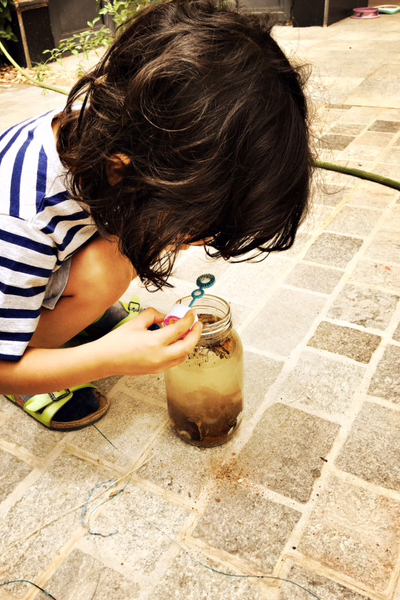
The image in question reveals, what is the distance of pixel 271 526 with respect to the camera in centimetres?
93

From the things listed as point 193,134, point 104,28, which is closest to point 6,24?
point 104,28

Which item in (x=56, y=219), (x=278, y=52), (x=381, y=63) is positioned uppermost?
(x=278, y=52)

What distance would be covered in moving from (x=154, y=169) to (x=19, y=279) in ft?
0.94

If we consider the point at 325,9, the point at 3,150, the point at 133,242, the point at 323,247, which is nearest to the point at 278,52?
the point at 133,242

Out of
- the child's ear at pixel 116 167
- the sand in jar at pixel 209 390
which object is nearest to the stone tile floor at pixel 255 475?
the sand in jar at pixel 209 390

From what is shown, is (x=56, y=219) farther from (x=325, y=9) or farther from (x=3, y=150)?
(x=325, y=9)

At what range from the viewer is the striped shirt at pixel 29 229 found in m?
0.87

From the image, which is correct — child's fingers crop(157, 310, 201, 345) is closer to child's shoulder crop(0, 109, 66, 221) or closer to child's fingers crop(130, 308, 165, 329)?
child's fingers crop(130, 308, 165, 329)

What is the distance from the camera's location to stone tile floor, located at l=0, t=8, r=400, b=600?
0.88 m

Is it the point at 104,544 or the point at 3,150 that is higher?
the point at 3,150

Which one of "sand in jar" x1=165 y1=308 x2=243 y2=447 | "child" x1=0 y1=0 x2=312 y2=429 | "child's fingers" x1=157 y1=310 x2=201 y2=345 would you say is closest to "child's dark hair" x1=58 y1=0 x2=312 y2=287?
"child" x1=0 y1=0 x2=312 y2=429

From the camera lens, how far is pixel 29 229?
88 centimetres

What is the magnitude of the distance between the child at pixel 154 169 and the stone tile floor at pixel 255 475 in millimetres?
227

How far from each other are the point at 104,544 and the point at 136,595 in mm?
106
